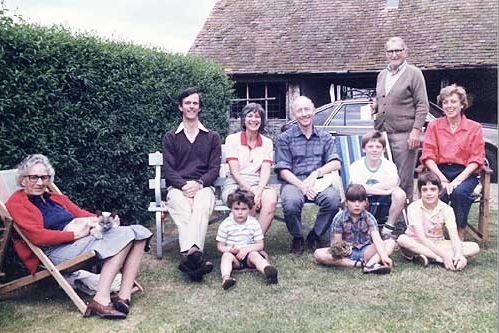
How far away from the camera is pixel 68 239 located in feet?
13.2

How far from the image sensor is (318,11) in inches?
705

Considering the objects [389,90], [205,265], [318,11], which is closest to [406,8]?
[318,11]

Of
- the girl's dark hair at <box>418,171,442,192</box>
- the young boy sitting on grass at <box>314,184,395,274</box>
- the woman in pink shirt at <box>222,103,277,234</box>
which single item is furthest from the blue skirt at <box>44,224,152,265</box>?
the girl's dark hair at <box>418,171,442,192</box>

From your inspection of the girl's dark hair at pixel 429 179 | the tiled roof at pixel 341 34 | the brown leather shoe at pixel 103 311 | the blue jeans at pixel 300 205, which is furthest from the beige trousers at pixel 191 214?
the tiled roof at pixel 341 34

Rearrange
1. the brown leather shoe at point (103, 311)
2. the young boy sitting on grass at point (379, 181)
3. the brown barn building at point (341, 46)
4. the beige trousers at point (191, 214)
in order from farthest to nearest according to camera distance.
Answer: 1. the brown barn building at point (341, 46)
2. the young boy sitting on grass at point (379, 181)
3. the beige trousers at point (191, 214)
4. the brown leather shoe at point (103, 311)

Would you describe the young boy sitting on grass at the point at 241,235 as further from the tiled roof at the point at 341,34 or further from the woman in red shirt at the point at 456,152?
the tiled roof at the point at 341,34

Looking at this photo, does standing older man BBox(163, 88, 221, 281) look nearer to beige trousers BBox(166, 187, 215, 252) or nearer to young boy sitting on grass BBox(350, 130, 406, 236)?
beige trousers BBox(166, 187, 215, 252)

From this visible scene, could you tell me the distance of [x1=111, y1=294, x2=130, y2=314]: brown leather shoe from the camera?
3.88 meters

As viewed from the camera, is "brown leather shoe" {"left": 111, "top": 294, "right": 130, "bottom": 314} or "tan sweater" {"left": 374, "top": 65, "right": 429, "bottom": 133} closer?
"brown leather shoe" {"left": 111, "top": 294, "right": 130, "bottom": 314}

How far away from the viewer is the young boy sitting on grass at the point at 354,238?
16.0 ft

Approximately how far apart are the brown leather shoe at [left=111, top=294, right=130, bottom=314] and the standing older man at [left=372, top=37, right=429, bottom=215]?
3.50 m

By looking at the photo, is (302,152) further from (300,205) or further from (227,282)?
(227,282)

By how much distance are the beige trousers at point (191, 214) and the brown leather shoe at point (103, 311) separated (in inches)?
39.0

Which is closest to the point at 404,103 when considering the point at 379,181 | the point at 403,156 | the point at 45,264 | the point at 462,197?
the point at 403,156
